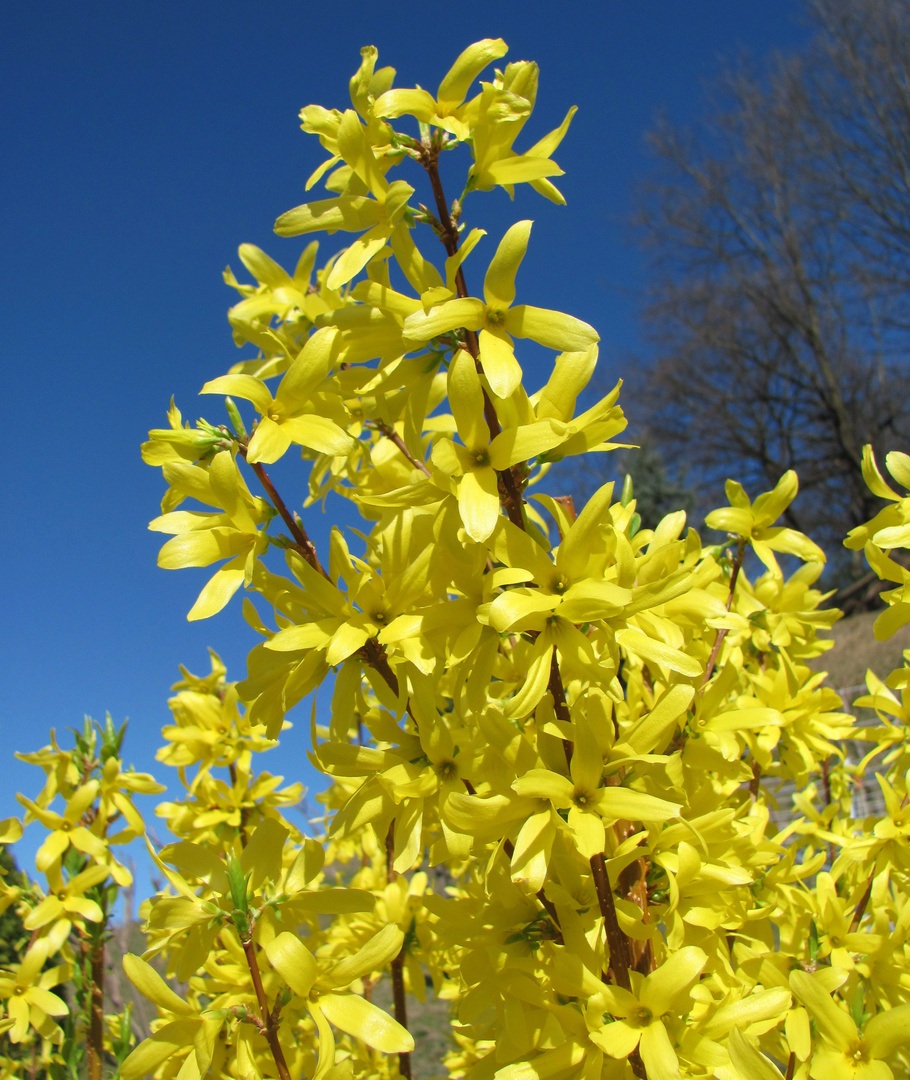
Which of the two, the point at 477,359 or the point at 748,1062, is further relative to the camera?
the point at 477,359

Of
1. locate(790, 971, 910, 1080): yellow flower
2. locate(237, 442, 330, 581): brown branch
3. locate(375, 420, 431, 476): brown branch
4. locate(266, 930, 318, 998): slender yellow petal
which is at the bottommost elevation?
locate(790, 971, 910, 1080): yellow flower

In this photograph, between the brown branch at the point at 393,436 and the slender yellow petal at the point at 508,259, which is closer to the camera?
the slender yellow petal at the point at 508,259

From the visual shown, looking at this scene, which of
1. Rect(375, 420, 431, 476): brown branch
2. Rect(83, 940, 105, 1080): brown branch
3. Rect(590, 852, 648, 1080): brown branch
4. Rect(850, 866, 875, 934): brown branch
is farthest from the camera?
Rect(83, 940, 105, 1080): brown branch

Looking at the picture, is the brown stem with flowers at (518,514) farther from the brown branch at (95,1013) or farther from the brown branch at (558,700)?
the brown branch at (95,1013)

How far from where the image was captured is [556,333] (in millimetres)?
1106

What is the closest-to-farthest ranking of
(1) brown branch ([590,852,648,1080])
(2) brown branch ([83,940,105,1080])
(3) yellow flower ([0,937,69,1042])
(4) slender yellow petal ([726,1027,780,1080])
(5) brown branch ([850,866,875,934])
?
Result: 1. (4) slender yellow petal ([726,1027,780,1080])
2. (1) brown branch ([590,852,648,1080])
3. (5) brown branch ([850,866,875,934])
4. (3) yellow flower ([0,937,69,1042])
5. (2) brown branch ([83,940,105,1080])

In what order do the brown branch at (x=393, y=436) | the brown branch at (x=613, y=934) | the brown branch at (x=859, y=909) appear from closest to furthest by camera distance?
the brown branch at (x=613, y=934) → the brown branch at (x=859, y=909) → the brown branch at (x=393, y=436)

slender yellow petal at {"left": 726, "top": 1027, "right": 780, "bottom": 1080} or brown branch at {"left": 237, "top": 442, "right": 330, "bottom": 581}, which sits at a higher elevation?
brown branch at {"left": 237, "top": 442, "right": 330, "bottom": 581}

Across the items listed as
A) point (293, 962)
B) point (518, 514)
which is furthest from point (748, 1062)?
point (518, 514)

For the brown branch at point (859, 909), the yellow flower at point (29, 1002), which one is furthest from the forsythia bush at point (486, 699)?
the yellow flower at point (29, 1002)

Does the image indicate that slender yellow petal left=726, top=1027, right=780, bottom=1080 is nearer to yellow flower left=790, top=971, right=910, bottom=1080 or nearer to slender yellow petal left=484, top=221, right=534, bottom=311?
yellow flower left=790, top=971, right=910, bottom=1080

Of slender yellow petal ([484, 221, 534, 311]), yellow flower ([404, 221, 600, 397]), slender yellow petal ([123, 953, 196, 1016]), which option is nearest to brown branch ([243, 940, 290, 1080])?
slender yellow petal ([123, 953, 196, 1016])

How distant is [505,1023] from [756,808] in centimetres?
99

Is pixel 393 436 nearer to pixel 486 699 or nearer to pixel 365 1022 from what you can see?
Result: pixel 486 699
